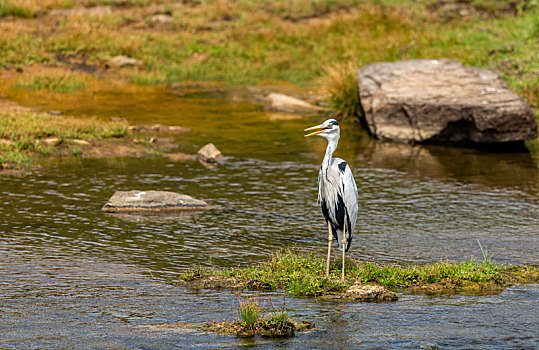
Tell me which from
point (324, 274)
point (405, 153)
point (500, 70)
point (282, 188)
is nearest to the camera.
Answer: point (324, 274)

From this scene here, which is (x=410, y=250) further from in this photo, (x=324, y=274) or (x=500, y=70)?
(x=500, y=70)

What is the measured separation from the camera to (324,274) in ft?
25.8

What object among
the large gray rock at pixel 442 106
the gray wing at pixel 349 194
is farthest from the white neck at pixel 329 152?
the large gray rock at pixel 442 106

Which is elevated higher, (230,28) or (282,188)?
(230,28)

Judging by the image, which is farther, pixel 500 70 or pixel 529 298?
pixel 500 70

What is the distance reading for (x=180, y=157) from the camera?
14.6m

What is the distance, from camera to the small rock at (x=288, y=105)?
19.8 m

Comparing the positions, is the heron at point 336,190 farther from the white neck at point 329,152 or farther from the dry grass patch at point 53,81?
the dry grass patch at point 53,81

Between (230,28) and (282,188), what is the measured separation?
677 inches

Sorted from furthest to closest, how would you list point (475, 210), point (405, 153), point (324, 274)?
point (405, 153) → point (475, 210) → point (324, 274)

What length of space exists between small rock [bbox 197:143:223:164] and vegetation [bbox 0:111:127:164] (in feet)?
6.88

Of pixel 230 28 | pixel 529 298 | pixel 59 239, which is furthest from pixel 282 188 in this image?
pixel 230 28

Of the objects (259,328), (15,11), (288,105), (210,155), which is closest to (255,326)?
(259,328)

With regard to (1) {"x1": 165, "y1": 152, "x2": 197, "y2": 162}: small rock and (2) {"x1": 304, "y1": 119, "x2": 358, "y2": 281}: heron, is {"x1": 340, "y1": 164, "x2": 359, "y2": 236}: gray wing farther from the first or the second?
(1) {"x1": 165, "y1": 152, "x2": 197, "y2": 162}: small rock
